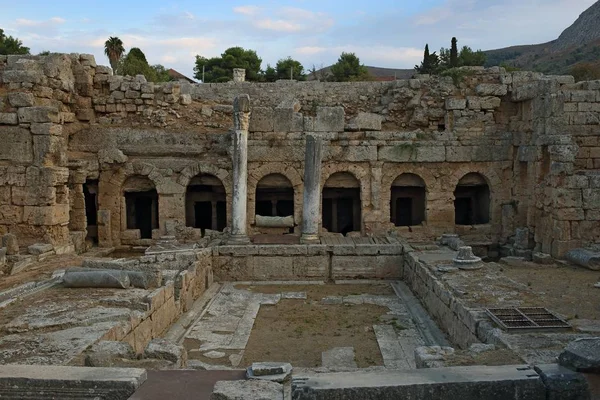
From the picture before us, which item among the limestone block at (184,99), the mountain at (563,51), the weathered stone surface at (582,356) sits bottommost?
the weathered stone surface at (582,356)

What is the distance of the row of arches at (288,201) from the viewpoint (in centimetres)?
1883

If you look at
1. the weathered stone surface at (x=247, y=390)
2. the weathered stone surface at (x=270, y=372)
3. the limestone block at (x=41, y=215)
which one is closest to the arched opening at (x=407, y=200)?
the limestone block at (x=41, y=215)

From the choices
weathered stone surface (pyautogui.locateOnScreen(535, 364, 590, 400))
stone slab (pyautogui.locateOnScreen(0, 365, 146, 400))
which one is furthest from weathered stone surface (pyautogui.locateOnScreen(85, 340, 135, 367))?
weathered stone surface (pyautogui.locateOnScreen(535, 364, 590, 400))

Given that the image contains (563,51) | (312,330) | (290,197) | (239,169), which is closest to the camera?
(312,330)

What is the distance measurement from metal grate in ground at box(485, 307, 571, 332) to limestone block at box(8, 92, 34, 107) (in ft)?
40.7

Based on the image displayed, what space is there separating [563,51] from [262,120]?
5819 cm

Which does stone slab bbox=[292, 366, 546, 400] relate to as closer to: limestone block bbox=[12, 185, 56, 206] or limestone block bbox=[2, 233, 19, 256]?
limestone block bbox=[2, 233, 19, 256]

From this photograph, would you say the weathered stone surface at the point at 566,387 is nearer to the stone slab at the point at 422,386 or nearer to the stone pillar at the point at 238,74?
the stone slab at the point at 422,386

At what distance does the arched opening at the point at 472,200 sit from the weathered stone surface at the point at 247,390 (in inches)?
563

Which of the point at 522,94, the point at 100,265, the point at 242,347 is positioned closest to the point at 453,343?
the point at 242,347

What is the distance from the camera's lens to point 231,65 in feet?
154

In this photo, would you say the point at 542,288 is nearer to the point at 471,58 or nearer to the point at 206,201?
the point at 206,201

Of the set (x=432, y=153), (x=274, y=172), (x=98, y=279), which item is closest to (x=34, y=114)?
(x=98, y=279)

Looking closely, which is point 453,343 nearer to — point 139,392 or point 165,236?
point 139,392
